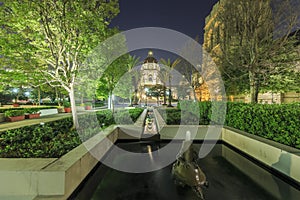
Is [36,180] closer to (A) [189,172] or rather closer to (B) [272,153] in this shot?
(A) [189,172]

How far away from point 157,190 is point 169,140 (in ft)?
14.7

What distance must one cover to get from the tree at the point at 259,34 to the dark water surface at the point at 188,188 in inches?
272

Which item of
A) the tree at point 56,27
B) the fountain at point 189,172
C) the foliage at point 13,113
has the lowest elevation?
the fountain at point 189,172

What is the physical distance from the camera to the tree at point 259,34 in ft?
30.9

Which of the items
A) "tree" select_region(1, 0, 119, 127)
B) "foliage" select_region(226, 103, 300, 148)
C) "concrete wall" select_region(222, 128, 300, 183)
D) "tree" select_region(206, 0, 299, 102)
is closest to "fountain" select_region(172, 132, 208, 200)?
"concrete wall" select_region(222, 128, 300, 183)

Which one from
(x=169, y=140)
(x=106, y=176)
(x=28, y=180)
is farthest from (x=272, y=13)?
(x=28, y=180)

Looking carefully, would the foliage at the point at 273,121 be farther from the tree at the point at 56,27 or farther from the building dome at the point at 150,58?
the building dome at the point at 150,58

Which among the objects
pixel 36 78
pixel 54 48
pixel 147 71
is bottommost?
pixel 36 78

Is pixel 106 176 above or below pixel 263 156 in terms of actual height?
below

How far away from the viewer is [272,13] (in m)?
9.88

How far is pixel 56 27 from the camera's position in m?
7.75

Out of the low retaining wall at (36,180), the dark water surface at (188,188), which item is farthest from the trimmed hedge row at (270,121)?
the low retaining wall at (36,180)

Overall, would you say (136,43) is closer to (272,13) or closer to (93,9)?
(93,9)

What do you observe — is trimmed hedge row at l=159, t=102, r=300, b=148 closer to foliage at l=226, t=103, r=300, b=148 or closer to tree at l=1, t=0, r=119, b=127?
foliage at l=226, t=103, r=300, b=148
